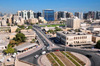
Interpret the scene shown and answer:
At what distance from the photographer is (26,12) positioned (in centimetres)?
15950

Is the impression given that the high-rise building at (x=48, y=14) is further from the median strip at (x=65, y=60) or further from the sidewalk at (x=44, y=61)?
the sidewalk at (x=44, y=61)

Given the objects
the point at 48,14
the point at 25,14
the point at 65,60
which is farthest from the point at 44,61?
the point at 48,14

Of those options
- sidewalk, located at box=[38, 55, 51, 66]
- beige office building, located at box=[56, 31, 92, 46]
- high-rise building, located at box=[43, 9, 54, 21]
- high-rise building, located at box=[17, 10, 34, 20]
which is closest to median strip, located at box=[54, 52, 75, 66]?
sidewalk, located at box=[38, 55, 51, 66]

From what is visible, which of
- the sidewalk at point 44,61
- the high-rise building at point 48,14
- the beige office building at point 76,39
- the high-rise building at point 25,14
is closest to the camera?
the sidewalk at point 44,61

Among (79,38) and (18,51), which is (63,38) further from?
(18,51)

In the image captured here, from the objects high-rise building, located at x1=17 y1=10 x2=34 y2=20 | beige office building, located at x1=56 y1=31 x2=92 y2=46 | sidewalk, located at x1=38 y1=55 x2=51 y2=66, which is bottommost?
sidewalk, located at x1=38 y1=55 x2=51 y2=66

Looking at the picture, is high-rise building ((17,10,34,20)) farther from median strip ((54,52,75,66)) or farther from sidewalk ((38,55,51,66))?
sidewalk ((38,55,51,66))

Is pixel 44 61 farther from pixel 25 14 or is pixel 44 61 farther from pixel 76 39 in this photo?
pixel 25 14

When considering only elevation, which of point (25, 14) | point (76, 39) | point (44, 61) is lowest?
point (44, 61)

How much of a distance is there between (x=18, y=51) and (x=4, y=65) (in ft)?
68.2

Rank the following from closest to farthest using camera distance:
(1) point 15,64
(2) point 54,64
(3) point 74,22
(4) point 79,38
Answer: (1) point 15,64 < (2) point 54,64 < (4) point 79,38 < (3) point 74,22

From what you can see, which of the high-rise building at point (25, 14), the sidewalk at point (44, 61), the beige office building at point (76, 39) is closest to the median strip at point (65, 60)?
the sidewalk at point (44, 61)

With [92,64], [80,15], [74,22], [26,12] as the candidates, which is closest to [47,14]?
[26,12]

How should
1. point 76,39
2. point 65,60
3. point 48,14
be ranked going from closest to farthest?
point 65,60 → point 76,39 → point 48,14
